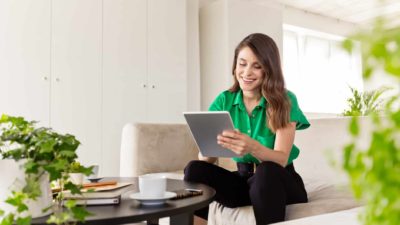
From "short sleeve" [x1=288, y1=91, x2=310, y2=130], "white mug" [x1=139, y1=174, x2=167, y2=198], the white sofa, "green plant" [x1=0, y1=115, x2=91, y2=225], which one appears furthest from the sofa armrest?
"green plant" [x1=0, y1=115, x2=91, y2=225]

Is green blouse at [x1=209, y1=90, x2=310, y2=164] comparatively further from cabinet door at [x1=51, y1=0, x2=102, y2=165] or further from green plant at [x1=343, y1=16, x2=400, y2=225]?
cabinet door at [x1=51, y1=0, x2=102, y2=165]

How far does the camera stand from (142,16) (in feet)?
12.3

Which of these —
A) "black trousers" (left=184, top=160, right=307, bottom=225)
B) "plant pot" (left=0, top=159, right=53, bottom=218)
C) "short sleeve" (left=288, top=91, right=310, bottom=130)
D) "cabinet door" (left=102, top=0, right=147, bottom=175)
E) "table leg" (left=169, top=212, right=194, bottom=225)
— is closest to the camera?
"plant pot" (left=0, top=159, right=53, bottom=218)

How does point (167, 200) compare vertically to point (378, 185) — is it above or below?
below

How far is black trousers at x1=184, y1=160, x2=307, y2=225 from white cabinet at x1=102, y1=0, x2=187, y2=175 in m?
2.17

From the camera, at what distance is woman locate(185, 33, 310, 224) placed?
1277 mm

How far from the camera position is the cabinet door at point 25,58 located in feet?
9.63

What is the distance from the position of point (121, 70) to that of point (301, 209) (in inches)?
102

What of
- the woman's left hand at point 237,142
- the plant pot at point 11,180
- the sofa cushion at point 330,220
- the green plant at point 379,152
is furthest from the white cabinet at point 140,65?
the green plant at point 379,152

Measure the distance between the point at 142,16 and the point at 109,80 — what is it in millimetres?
746

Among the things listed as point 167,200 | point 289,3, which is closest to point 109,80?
point 167,200

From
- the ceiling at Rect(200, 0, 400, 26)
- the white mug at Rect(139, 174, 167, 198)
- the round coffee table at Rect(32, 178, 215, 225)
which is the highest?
the ceiling at Rect(200, 0, 400, 26)

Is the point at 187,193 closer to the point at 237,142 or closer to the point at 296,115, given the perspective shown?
the point at 237,142

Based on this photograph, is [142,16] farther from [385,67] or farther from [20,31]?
[385,67]
